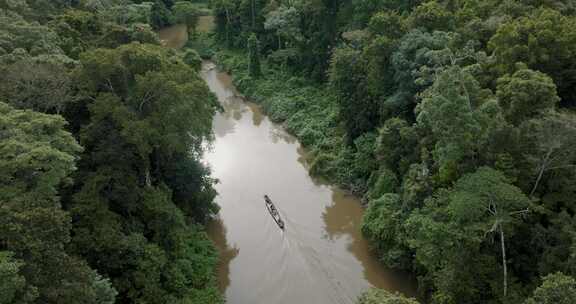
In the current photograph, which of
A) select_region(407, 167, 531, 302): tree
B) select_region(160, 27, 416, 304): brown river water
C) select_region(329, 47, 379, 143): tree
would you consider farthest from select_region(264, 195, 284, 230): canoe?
select_region(407, 167, 531, 302): tree

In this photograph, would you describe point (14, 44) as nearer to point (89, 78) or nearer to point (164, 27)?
point (89, 78)

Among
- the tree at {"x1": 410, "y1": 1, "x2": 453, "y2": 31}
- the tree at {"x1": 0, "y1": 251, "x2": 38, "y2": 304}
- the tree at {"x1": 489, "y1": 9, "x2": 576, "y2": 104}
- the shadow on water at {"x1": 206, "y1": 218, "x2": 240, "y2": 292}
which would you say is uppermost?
the tree at {"x1": 489, "y1": 9, "x2": 576, "y2": 104}

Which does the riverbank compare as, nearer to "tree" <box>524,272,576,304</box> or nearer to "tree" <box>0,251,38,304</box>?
"tree" <box>524,272,576,304</box>

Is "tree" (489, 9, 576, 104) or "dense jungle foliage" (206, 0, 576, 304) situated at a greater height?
"tree" (489, 9, 576, 104)

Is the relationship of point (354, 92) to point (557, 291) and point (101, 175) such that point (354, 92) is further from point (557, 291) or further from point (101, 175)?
point (557, 291)

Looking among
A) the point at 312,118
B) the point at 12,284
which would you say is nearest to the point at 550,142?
the point at 12,284

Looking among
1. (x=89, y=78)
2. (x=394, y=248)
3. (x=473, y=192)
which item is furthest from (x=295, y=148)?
(x=473, y=192)
